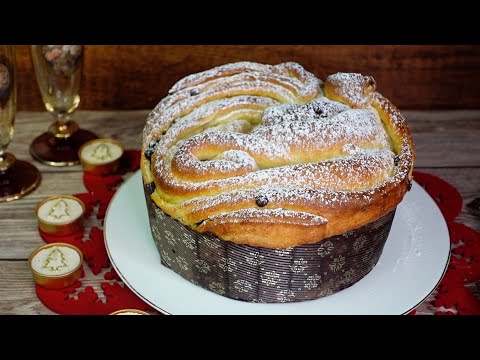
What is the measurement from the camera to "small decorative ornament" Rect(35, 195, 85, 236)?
1701 millimetres

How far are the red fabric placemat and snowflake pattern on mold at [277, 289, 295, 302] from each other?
0.29m

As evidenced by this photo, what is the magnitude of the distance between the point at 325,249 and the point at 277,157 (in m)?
0.21

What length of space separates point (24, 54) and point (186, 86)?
0.77 meters

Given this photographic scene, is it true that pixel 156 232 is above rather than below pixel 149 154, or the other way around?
below

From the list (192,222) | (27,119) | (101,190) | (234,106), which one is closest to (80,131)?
(27,119)

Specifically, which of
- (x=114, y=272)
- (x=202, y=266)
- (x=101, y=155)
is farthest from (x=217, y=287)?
(x=101, y=155)

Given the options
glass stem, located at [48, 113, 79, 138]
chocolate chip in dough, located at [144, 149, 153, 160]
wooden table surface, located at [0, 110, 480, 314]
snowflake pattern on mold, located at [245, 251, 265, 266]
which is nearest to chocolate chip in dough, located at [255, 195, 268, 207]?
snowflake pattern on mold, located at [245, 251, 265, 266]

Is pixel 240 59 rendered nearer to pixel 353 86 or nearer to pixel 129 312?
pixel 353 86

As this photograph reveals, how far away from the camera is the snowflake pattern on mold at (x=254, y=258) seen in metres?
1.35

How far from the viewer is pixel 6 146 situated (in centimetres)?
190

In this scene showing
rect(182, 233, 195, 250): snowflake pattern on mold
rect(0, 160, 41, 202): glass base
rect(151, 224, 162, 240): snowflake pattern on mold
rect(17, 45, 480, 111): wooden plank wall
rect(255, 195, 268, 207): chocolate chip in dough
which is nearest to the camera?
rect(255, 195, 268, 207): chocolate chip in dough

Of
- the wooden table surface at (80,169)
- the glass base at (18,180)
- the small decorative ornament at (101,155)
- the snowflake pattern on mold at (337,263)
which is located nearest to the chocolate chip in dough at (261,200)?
the snowflake pattern on mold at (337,263)

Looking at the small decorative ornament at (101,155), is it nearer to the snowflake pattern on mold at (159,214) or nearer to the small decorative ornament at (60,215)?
the small decorative ornament at (60,215)

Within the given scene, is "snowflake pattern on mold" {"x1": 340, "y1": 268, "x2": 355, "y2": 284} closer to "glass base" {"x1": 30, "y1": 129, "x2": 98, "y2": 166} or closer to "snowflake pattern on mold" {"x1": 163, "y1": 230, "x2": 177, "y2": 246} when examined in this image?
"snowflake pattern on mold" {"x1": 163, "y1": 230, "x2": 177, "y2": 246}
